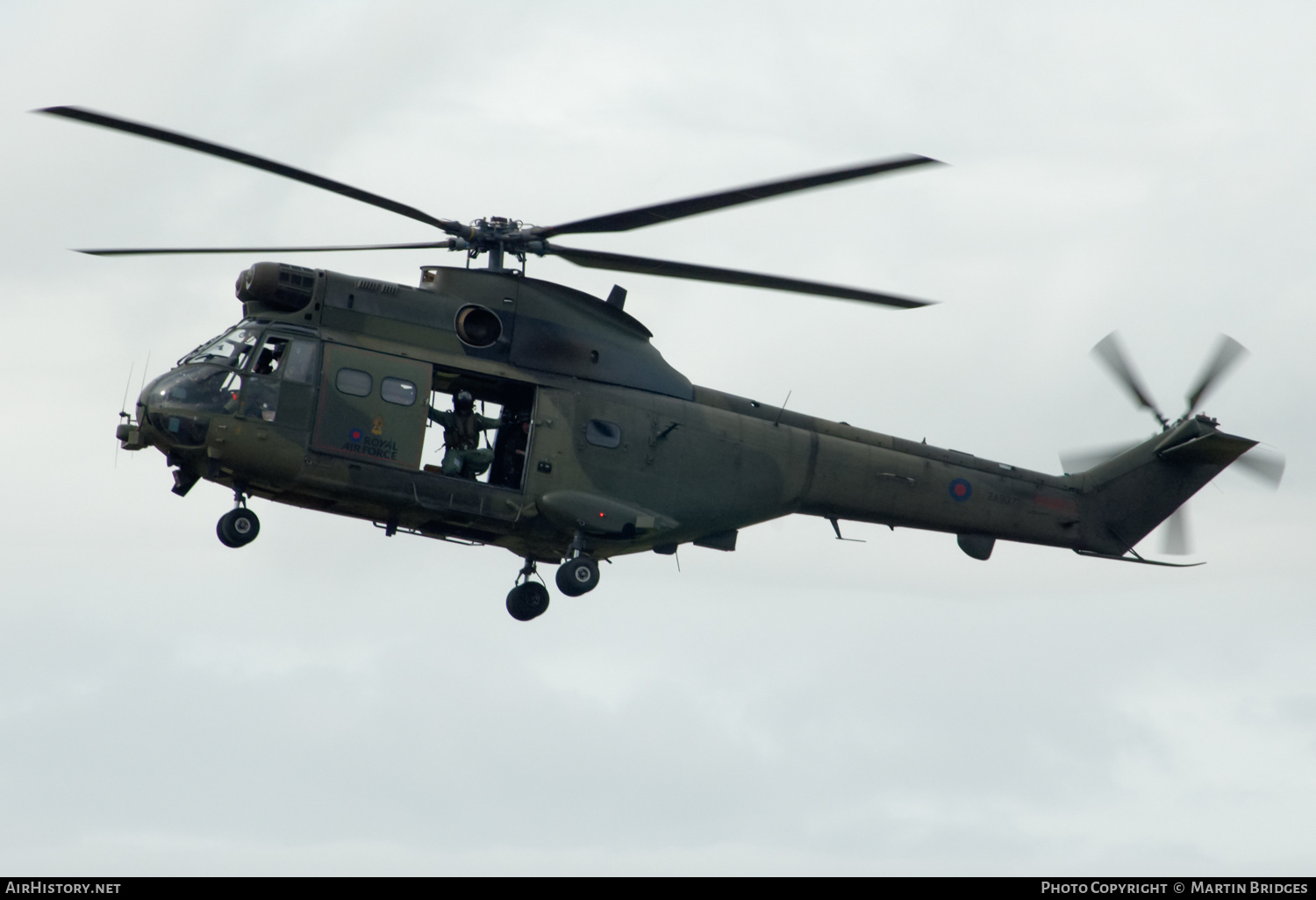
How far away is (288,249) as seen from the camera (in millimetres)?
21922

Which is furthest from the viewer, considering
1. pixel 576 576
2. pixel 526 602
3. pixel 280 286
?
pixel 526 602

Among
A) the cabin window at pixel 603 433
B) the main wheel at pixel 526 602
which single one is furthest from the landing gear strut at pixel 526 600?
the cabin window at pixel 603 433

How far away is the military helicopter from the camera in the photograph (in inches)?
845

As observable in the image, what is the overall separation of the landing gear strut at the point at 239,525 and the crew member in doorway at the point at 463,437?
288 centimetres

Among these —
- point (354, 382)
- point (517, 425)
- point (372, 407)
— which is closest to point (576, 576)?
point (517, 425)

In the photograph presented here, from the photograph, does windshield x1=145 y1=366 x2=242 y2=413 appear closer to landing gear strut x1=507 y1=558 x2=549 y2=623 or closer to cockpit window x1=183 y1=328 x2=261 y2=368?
cockpit window x1=183 y1=328 x2=261 y2=368

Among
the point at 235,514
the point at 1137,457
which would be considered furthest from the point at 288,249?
the point at 1137,457

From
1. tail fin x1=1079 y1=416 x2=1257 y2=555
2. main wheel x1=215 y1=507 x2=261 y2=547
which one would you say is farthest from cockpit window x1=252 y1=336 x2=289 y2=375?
tail fin x1=1079 y1=416 x2=1257 y2=555

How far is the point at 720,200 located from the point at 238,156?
6326mm

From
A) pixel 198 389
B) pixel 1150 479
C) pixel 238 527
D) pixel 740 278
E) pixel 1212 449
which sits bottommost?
pixel 238 527

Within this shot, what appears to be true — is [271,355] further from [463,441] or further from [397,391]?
[463,441]

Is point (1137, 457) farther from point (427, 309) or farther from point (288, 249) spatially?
point (288, 249)

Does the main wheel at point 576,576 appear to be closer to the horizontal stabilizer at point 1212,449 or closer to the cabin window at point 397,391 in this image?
the cabin window at point 397,391

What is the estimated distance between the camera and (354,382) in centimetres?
2203
